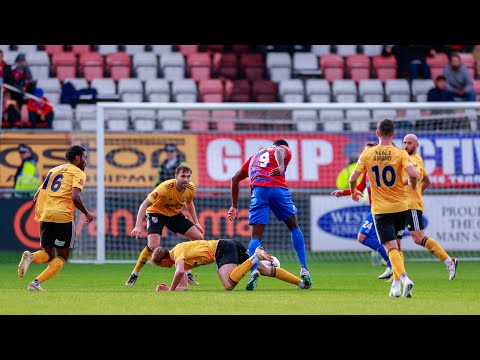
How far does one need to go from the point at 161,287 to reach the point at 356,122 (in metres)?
10.8

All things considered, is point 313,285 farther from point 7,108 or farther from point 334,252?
point 7,108

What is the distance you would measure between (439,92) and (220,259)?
12.5m

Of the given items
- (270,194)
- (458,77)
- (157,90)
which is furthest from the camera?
→ (458,77)

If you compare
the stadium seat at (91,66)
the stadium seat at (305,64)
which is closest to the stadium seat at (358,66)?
the stadium seat at (305,64)

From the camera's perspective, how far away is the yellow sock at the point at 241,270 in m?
10.8

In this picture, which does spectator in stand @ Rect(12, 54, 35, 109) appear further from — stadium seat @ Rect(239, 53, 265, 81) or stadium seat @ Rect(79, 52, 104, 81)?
stadium seat @ Rect(239, 53, 265, 81)

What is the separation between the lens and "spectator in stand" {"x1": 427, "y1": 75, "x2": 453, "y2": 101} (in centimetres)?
2225

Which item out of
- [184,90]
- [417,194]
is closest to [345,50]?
[184,90]

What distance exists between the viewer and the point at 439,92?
22.3 metres

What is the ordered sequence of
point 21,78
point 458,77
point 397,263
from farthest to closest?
1. point 458,77
2. point 21,78
3. point 397,263

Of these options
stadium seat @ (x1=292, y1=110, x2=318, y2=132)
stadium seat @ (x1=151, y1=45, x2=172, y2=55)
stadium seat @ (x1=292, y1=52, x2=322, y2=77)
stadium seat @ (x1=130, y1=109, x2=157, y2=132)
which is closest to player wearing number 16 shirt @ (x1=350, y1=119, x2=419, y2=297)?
stadium seat @ (x1=292, y1=110, x2=318, y2=132)

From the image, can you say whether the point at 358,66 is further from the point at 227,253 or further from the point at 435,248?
the point at 227,253

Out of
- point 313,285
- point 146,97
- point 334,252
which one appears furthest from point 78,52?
point 313,285

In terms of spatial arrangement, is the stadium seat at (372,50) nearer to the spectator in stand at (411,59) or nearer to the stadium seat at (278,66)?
the spectator in stand at (411,59)
